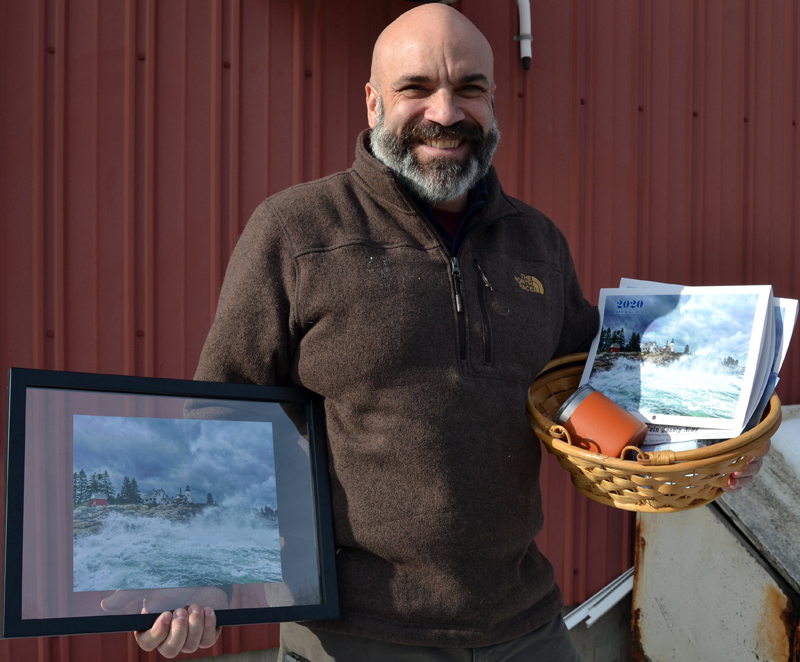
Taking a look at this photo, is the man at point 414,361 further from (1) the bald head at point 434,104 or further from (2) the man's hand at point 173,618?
(2) the man's hand at point 173,618

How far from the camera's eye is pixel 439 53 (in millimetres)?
1724

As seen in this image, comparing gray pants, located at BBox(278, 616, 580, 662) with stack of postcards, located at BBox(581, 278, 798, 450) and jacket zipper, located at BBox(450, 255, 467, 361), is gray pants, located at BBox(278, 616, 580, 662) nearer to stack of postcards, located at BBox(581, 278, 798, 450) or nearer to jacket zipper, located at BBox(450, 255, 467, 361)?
stack of postcards, located at BBox(581, 278, 798, 450)

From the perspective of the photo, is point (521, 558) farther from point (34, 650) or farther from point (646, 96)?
point (646, 96)

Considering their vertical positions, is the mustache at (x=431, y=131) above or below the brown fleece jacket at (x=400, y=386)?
above

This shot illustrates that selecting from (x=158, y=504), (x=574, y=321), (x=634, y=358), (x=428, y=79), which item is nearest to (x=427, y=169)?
(x=428, y=79)

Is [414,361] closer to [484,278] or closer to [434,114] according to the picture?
[484,278]

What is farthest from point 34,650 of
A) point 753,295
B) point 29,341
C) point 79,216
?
point 753,295

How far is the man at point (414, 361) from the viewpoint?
5.14 ft

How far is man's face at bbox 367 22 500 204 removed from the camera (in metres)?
1.73

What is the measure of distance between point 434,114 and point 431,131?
0.14 feet

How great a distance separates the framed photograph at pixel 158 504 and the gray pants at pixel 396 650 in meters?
0.13

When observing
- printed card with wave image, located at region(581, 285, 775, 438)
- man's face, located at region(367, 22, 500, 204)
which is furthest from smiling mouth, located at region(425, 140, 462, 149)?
printed card with wave image, located at region(581, 285, 775, 438)

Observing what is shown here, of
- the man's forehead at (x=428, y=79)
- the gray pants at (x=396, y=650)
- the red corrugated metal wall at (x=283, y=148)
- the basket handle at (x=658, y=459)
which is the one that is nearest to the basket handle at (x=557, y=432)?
the basket handle at (x=658, y=459)

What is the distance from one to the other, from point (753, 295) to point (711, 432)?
0.36 m
